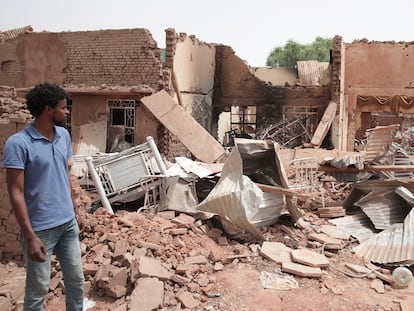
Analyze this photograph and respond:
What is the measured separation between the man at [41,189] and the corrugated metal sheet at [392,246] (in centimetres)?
391

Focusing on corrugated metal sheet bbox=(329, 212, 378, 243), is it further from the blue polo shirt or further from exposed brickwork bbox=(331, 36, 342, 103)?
exposed brickwork bbox=(331, 36, 342, 103)

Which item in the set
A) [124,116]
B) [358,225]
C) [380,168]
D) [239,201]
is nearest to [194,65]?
[124,116]

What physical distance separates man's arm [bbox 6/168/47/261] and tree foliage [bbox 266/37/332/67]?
137 feet

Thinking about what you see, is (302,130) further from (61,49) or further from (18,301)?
(18,301)

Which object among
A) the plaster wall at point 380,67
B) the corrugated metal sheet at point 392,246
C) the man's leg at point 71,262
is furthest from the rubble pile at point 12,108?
the plaster wall at point 380,67

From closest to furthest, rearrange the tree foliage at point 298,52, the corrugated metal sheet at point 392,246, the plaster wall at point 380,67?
the corrugated metal sheet at point 392,246 → the plaster wall at point 380,67 → the tree foliage at point 298,52

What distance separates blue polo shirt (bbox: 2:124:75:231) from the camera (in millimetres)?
2693

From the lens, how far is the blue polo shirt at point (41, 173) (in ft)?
8.84

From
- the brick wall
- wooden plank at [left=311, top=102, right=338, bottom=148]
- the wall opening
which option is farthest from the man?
wooden plank at [left=311, top=102, right=338, bottom=148]

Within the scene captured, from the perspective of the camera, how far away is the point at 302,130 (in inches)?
596

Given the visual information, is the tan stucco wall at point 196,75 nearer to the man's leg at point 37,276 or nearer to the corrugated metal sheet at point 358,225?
the corrugated metal sheet at point 358,225

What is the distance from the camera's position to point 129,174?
7.08 meters

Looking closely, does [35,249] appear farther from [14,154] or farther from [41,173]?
[14,154]

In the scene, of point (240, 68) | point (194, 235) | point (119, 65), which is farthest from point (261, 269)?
point (240, 68)
